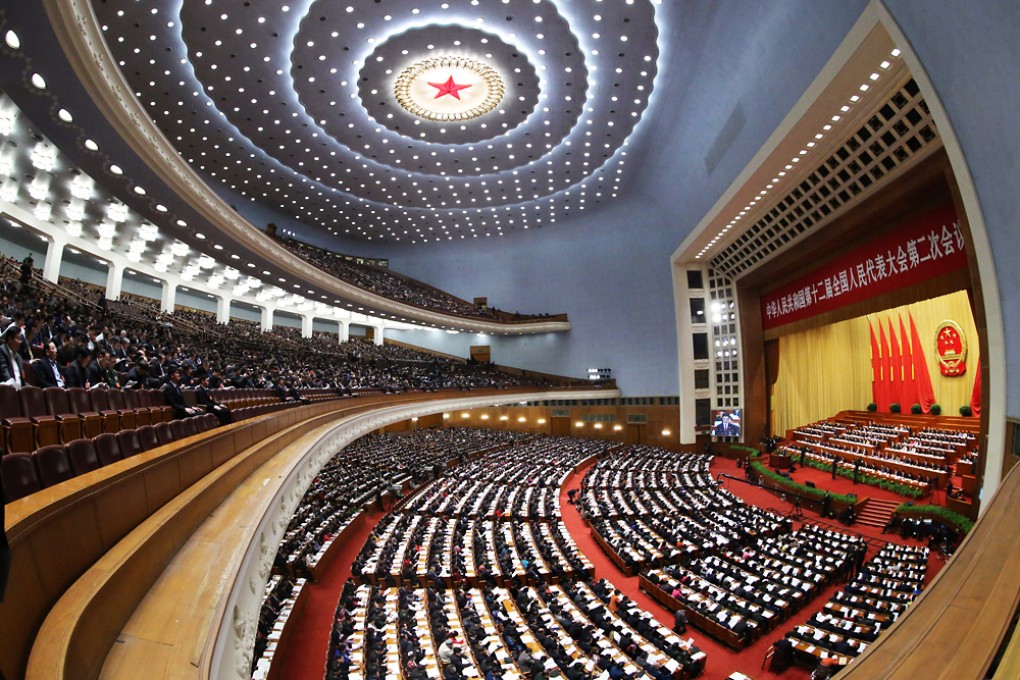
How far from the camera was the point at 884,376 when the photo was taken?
1875 cm

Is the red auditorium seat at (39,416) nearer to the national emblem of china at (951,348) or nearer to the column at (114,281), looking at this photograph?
the column at (114,281)

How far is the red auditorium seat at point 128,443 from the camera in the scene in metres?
3.35

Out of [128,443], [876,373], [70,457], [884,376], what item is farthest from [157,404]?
[876,373]

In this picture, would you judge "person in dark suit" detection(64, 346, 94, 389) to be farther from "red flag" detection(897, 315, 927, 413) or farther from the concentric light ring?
"red flag" detection(897, 315, 927, 413)

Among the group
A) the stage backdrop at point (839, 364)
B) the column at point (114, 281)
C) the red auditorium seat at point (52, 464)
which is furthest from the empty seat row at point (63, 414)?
the stage backdrop at point (839, 364)

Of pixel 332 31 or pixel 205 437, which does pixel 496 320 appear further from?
pixel 205 437

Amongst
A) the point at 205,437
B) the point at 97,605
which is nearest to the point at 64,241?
the point at 205,437

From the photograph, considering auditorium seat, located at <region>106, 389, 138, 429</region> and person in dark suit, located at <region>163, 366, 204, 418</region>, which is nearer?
auditorium seat, located at <region>106, 389, 138, 429</region>

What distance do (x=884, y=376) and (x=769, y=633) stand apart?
16.3 meters

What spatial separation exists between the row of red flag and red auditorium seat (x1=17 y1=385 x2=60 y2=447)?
22331 millimetres

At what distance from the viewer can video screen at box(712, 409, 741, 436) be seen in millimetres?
19641

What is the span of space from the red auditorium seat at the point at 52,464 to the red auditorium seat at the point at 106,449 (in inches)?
15.4

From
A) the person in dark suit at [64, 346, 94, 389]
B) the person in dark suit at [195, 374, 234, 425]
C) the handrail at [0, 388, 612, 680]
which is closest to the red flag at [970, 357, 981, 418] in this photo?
the person in dark suit at [195, 374, 234, 425]

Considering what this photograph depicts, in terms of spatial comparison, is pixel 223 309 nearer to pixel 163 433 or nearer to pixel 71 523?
pixel 163 433
